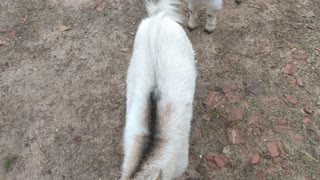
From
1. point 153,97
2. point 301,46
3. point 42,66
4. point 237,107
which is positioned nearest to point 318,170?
point 237,107

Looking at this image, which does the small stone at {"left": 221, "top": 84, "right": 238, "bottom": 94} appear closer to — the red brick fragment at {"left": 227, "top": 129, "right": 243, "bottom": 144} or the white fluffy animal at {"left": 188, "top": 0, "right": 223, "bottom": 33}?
the red brick fragment at {"left": 227, "top": 129, "right": 243, "bottom": 144}

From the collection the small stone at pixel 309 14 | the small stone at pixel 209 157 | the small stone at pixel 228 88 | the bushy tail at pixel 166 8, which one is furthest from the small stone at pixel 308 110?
the bushy tail at pixel 166 8

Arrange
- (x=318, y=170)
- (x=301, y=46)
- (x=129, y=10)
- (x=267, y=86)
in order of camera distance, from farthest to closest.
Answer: (x=129, y=10), (x=301, y=46), (x=267, y=86), (x=318, y=170)

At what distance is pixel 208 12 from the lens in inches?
216

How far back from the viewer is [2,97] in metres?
5.52

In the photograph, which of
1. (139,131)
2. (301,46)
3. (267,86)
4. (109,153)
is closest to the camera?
(139,131)

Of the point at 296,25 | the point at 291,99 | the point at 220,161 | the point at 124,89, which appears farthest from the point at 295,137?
the point at 124,89

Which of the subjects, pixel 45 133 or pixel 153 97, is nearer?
pixel 153 97

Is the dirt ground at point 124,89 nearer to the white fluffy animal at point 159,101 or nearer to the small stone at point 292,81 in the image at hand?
the small stone at point 292,81

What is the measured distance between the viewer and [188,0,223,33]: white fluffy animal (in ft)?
17.6

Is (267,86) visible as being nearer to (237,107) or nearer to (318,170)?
(237,107)

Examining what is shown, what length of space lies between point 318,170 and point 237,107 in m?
1.23

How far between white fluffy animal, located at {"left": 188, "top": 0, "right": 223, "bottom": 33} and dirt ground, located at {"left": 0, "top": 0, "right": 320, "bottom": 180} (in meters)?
0.13

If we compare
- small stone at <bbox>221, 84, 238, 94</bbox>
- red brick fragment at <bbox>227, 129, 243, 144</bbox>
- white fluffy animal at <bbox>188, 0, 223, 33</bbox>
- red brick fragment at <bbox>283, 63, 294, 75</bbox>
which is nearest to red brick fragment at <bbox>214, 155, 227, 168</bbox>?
red brick fragment at <bbox>227, 129, 243, 144</bbox>
